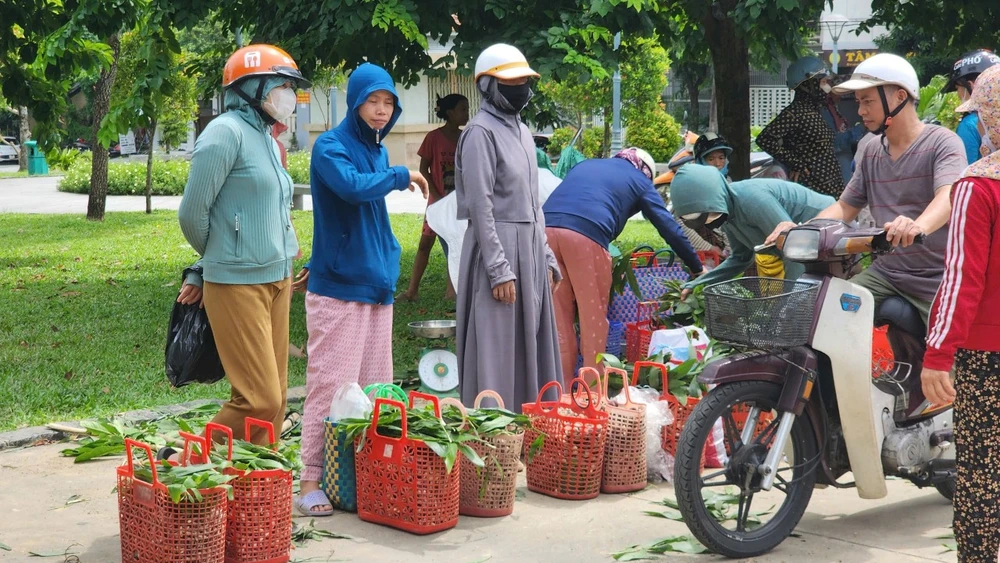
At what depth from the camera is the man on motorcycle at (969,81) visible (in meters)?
7.03

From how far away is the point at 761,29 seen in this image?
11336mm

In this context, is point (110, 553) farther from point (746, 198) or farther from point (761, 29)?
point (761, 29)

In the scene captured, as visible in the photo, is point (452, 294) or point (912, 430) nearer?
point (912, 430)

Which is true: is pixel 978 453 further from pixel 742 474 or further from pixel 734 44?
pixel 734 44

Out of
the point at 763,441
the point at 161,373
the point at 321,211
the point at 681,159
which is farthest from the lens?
the point at 681,159

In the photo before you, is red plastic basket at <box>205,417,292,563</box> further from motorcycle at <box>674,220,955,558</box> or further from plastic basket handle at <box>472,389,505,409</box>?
motorcycle at <box>674,220,955,558</box>

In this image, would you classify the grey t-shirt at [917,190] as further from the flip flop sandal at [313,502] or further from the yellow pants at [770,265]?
the flip flop sandal at [313,502]

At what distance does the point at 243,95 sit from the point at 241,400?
1271 millimetres

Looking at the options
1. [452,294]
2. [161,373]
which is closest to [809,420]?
[161,373]

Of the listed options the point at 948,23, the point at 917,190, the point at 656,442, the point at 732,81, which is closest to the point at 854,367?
the point at 917,190

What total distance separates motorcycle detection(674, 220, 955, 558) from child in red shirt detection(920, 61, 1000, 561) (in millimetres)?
819

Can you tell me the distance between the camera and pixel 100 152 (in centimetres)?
1936

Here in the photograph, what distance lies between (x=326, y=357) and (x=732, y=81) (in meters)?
8.25

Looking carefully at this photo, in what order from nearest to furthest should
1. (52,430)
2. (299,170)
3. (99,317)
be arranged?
(52,430) < (99,317) < (299,170)
